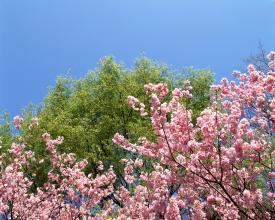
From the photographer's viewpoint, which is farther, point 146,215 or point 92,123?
point 92,123

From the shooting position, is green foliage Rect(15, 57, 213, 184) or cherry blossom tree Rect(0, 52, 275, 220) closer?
cherry blossom tree Rect(0, 52, 275, 220)

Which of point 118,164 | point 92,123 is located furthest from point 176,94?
point 92,123

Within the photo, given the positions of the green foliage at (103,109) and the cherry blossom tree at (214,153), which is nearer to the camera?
the cherry blossom tree at (214,153)

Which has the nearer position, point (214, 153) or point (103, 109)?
point (214, 153)

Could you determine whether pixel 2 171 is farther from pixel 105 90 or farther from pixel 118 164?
pixel 105 90

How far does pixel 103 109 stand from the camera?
22.7m

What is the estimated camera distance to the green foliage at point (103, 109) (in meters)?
20.2

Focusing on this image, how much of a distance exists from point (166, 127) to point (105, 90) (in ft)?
51.3

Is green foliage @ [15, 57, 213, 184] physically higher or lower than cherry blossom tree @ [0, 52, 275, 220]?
higher

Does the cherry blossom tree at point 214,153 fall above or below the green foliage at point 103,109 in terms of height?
below

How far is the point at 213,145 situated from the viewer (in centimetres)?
716

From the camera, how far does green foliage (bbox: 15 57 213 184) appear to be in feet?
66.3

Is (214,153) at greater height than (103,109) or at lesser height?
lesser

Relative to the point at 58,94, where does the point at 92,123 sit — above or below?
below
